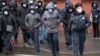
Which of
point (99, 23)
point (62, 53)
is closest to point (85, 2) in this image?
point (99, 23)

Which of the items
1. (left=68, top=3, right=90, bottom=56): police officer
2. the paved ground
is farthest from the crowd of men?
the paved ground

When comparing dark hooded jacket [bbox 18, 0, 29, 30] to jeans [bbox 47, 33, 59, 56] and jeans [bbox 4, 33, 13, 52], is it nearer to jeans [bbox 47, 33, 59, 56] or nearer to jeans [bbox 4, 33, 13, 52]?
jeans [bbox 4, 33, 13, 52]

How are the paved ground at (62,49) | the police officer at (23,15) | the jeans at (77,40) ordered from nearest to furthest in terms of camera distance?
1. the jeans at (77,40)
2. the paved ground at (62,49)
3. the police officer at (23,15)

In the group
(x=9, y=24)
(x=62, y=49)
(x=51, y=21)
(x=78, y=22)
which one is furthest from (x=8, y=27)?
(x=78, y=22)

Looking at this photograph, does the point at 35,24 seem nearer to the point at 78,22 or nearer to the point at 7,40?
the point at 7,40

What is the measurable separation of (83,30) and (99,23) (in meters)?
6.36

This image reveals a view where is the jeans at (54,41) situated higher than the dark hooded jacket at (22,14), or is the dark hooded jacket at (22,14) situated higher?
the dark hooded jacket at (22,14)

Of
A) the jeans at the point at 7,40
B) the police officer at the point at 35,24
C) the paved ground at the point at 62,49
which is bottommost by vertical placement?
the paved ground at the point at 62,49

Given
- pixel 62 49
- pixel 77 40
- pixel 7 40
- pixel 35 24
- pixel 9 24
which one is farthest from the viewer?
pixel 62 49

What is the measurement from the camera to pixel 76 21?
1370 centimetres

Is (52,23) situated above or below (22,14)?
below

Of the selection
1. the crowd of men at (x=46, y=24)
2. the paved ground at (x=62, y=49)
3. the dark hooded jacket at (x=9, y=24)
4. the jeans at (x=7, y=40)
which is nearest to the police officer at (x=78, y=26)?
the crowd of men at (x=46, y=24)

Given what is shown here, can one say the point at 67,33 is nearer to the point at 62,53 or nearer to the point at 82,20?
the point at 62,53

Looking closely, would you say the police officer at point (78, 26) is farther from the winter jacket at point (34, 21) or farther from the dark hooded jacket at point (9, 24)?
the dark hooded jacket at point (9, 24)
